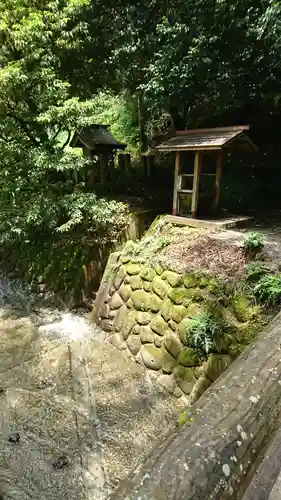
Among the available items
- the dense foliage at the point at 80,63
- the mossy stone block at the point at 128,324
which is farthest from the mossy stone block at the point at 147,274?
the dense foliage at the point at 80,63

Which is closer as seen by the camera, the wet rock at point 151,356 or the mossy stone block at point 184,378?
the mossy stone block at point 184,378

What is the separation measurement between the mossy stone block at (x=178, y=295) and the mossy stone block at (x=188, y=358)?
0.65 metres

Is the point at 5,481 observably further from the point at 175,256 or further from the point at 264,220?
the point at 264,220

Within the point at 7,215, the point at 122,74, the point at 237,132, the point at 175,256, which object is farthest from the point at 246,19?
the point at 7,215

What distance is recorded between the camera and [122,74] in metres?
8.09

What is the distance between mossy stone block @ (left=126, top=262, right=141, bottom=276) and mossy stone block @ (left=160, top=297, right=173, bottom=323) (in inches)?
33.1

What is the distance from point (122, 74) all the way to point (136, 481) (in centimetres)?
888

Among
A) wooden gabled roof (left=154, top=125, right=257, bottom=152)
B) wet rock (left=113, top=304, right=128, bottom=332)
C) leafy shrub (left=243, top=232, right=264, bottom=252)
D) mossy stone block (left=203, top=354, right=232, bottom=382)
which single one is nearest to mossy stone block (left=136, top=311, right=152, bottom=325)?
wet rock (left=113, top=304, right=128, bottom=332)

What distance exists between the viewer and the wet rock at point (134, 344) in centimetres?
457

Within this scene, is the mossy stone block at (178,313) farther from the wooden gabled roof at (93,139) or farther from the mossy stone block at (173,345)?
the wooden gabled roof at (93,139)

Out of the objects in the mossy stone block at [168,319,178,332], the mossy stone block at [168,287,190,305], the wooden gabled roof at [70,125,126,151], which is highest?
the wooden gabled roof at [70,125,126,151]

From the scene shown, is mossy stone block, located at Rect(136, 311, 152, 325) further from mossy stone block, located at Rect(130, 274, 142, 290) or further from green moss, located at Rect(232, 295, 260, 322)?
green moss, located at Rect(232, 295, 260, 322)

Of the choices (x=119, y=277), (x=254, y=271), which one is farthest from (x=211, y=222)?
(x=119, y=277)

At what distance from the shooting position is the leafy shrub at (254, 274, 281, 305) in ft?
12.0
